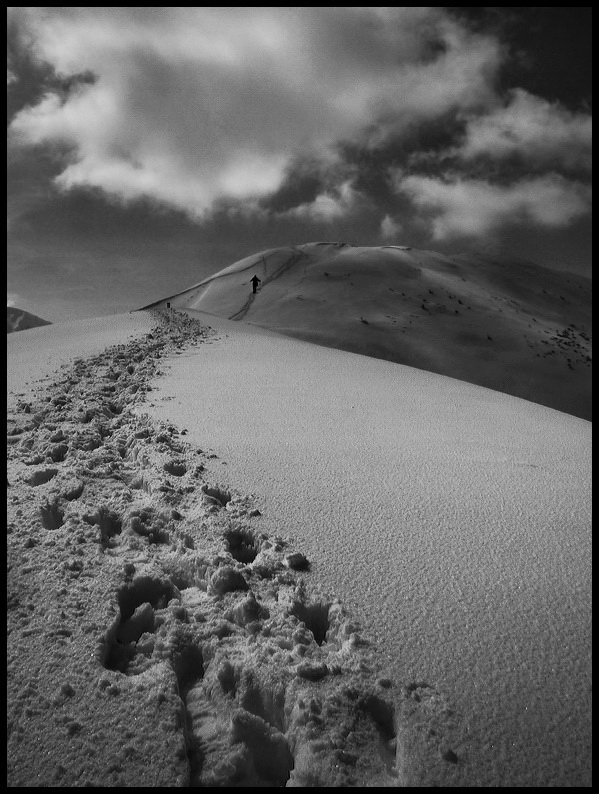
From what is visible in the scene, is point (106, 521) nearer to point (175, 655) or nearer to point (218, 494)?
point (218, 494)

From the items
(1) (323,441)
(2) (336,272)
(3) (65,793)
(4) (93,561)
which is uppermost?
(2) (336,272)

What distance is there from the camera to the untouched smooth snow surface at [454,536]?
1271 millimetres

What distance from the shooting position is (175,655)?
1479 mm

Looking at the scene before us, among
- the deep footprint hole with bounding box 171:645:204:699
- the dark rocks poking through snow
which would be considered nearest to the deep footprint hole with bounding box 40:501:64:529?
the dark rocks poking through snow

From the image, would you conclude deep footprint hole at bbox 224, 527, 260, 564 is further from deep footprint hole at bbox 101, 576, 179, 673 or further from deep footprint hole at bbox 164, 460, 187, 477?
deep footprint hole at bbox 164, 460, 187, 477

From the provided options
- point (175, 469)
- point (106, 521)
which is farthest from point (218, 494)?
point (106, 521)

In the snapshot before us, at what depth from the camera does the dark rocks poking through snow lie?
1.21 metres

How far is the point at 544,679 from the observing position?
53.6 inches

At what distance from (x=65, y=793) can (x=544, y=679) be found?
1.35 meters

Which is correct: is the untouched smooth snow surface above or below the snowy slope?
below

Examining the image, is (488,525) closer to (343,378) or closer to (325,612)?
(325,612)

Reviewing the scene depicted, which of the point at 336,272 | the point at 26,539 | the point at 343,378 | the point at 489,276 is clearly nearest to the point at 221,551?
the point at 26,539

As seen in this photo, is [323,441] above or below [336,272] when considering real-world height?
below

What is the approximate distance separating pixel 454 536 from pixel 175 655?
1.27 meters
